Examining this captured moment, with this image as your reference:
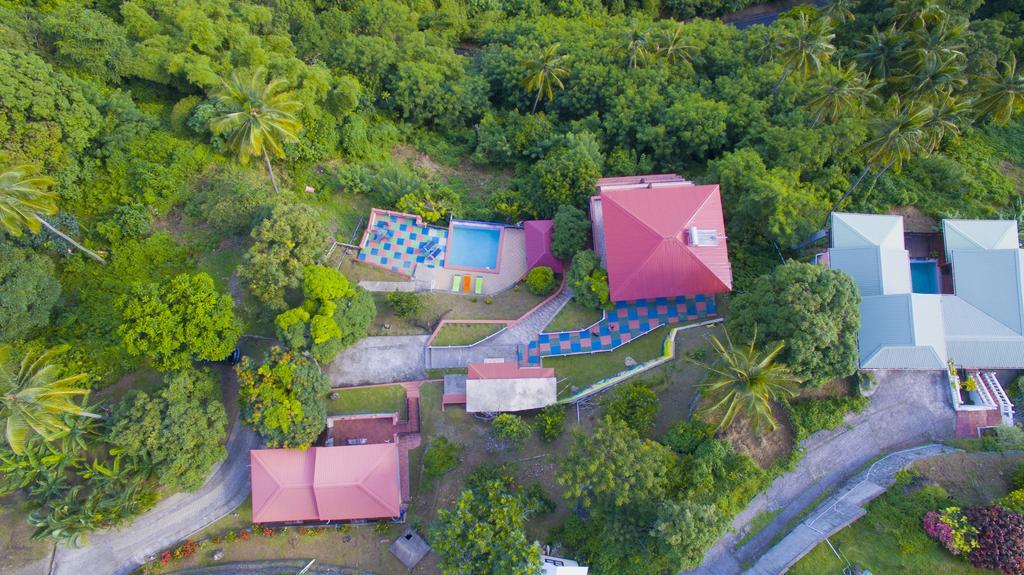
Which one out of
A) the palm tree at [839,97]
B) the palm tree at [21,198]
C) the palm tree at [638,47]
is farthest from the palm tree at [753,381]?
the palm tree at [21,198]

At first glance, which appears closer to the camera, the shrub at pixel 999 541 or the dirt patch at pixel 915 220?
the shrub at pixel 999 541

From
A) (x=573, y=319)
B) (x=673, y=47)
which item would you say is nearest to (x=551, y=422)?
(x=573, y=319)

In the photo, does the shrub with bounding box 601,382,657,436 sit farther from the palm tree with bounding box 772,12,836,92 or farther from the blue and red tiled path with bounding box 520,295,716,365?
the palm tree with bounding box 772,12,836,92

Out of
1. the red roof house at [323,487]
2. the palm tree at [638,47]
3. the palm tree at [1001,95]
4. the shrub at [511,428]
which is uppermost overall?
the palm tree at [638,47]

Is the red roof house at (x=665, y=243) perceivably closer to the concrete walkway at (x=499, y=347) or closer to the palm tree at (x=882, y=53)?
the concrete walkway at (x=499, y=347)

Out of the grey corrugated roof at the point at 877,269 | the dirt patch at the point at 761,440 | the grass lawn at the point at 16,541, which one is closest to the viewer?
the dirt patch at the point at 761,440

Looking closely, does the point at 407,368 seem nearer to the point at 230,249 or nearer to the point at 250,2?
the point at 230,249
